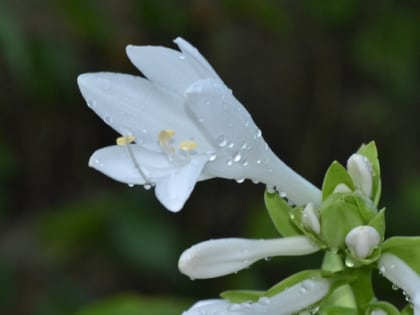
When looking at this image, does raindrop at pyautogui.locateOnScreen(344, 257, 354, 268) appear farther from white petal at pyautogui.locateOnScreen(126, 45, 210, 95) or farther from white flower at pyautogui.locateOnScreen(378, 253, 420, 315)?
white petal at pyautogui.locateOnScreen(126, 45, 210, 95)

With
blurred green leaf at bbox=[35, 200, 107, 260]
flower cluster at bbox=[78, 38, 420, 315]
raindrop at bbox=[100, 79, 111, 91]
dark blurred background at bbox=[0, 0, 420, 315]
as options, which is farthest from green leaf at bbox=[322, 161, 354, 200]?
blurred green leaf at bbox=[35, 200, 107, 260]

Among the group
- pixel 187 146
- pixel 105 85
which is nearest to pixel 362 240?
pixel 187 146

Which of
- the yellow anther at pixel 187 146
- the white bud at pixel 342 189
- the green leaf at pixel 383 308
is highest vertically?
the yellow anther at pixel 187 146

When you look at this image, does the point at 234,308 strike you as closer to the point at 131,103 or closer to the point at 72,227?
the point at 131,103

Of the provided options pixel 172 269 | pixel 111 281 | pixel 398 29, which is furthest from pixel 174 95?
pixel 111 281

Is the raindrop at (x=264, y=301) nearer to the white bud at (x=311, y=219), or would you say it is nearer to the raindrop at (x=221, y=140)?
the white bud at (x=311, y=219)

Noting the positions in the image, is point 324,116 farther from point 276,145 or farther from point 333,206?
point 333,206

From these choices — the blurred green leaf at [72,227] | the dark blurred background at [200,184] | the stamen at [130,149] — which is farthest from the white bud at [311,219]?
the blurred green leaf at [72,227]
